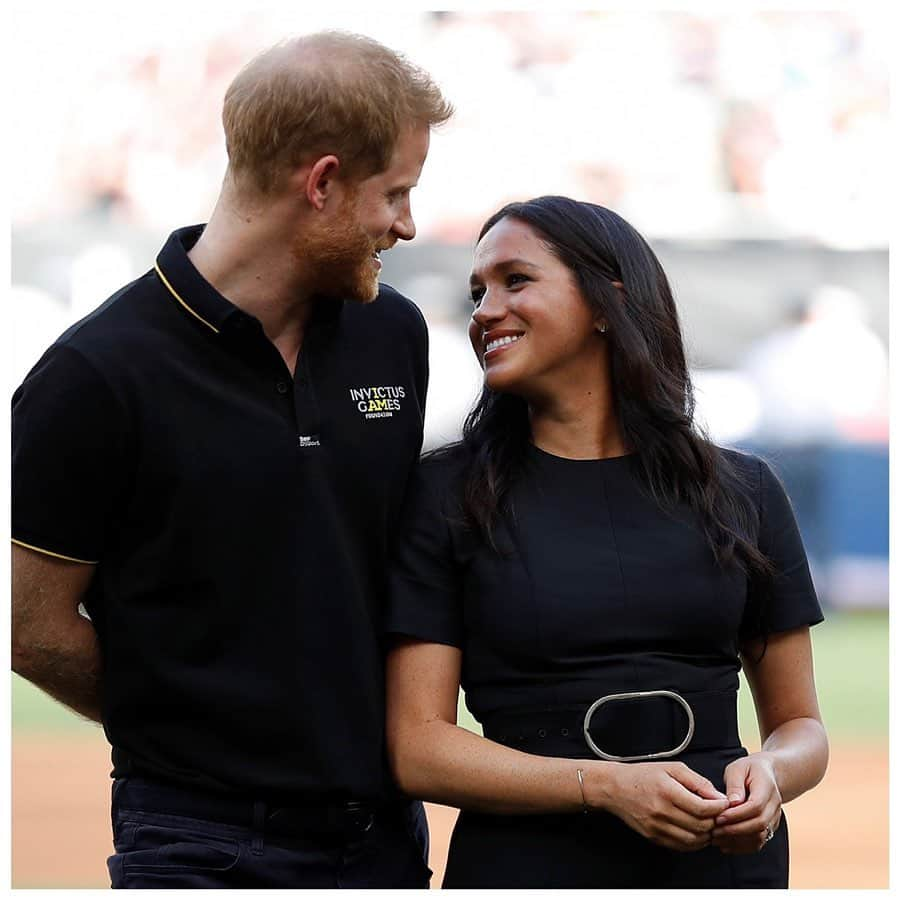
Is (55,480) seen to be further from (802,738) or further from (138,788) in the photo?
(802,738)

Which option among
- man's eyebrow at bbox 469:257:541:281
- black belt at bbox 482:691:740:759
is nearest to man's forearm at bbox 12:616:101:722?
black belt at bbox 482:691:740:759

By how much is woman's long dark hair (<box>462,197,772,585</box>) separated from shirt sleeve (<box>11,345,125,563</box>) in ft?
1.99

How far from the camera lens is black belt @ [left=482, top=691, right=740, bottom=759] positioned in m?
2.38

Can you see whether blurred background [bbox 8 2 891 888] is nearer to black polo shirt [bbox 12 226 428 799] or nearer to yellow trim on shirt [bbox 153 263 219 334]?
black polo shirt [bbox 12 226 428 799]

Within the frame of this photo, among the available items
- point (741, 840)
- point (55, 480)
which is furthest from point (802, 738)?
point (55, 480)

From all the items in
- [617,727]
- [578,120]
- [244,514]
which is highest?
[578,120]

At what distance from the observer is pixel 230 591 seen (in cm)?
239

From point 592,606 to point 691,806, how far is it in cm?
36

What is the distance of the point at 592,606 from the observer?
2.41m

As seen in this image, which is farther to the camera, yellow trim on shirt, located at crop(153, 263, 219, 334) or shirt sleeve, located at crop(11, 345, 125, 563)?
yellow trim on shirt, located at crop(153, 263, 219, 334)

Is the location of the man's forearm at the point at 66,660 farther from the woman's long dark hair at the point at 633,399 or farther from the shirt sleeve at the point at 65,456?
the woman's long dark hair at the point at 633,399

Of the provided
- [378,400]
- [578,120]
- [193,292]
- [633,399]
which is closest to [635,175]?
[578,120]

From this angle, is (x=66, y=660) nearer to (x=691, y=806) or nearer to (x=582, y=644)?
(x=582, y=644)

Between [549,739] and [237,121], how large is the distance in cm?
115
